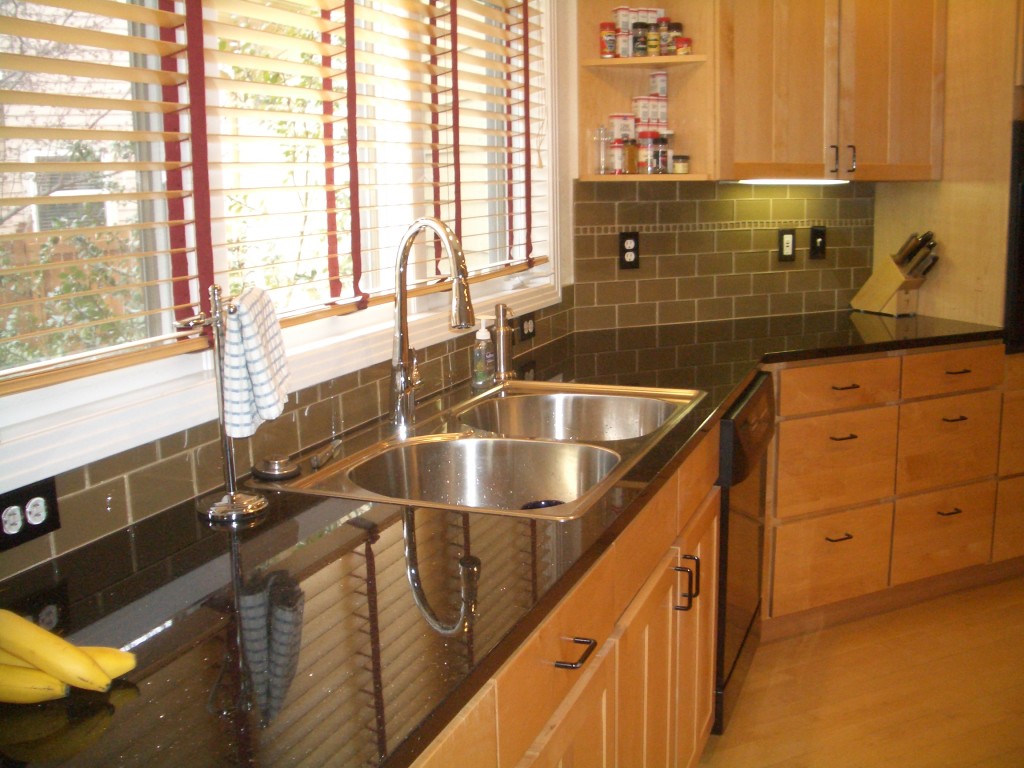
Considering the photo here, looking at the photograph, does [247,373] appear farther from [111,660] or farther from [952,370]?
[952,370]

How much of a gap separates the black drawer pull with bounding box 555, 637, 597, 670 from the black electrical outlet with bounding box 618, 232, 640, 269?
2.30m

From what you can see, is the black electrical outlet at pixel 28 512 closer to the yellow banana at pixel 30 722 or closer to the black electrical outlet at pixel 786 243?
the yellow banana at pixel 30 722

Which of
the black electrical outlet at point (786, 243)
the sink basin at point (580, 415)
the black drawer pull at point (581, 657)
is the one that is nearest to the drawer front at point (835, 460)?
the sink basin at point (580, 415)

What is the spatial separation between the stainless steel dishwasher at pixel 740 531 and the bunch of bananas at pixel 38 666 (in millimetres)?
1653

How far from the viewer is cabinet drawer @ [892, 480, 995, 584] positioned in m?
3.25

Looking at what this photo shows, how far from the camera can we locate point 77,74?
1408mm

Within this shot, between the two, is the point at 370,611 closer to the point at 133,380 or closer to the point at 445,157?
the point at 133,380

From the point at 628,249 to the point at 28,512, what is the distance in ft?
8.21

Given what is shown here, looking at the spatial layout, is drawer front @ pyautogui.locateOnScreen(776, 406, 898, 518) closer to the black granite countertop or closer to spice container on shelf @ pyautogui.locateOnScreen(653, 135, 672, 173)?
spice container on shelf @ pyautogui.locateOnScreen(653, 135, 672, 173)

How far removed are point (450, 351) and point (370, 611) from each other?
1444 millimetres

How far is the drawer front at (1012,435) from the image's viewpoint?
11.0ft

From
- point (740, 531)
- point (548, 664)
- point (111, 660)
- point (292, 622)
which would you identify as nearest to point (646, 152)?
point (740, 531)

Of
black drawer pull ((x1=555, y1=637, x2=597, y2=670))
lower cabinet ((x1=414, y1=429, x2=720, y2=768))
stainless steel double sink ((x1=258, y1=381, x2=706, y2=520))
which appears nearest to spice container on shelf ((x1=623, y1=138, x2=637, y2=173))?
stainless steel double sink ((x1=258, y1=381, x2=706, y2=520))

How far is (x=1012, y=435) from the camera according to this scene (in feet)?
11.1
